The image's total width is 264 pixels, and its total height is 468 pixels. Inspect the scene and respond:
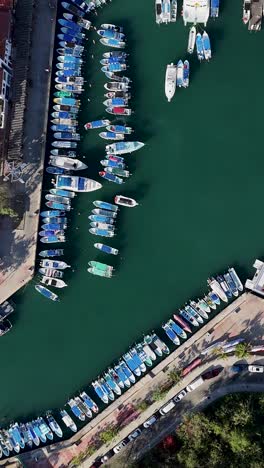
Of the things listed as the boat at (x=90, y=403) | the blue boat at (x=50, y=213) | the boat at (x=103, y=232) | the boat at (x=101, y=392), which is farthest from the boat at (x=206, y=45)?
the boat at (x=90, y=403)

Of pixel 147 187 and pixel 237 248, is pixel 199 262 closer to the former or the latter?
pixel 237 248

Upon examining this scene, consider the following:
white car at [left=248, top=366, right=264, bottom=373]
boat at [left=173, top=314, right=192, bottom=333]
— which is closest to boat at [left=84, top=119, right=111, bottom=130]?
boat at [left=173, top=314, right=192, bottom=333]

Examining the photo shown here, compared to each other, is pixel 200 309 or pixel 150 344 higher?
pixel 200 309

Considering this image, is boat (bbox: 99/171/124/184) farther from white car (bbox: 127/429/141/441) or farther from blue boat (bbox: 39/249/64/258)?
white car (bbox: 127/429/141/441)

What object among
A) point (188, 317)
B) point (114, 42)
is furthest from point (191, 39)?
point (188, 317)

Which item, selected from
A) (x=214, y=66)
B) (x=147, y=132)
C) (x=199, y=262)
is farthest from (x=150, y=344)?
(x=214, y=66)

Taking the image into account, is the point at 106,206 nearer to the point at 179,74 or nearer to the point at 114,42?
the point at 179,74
